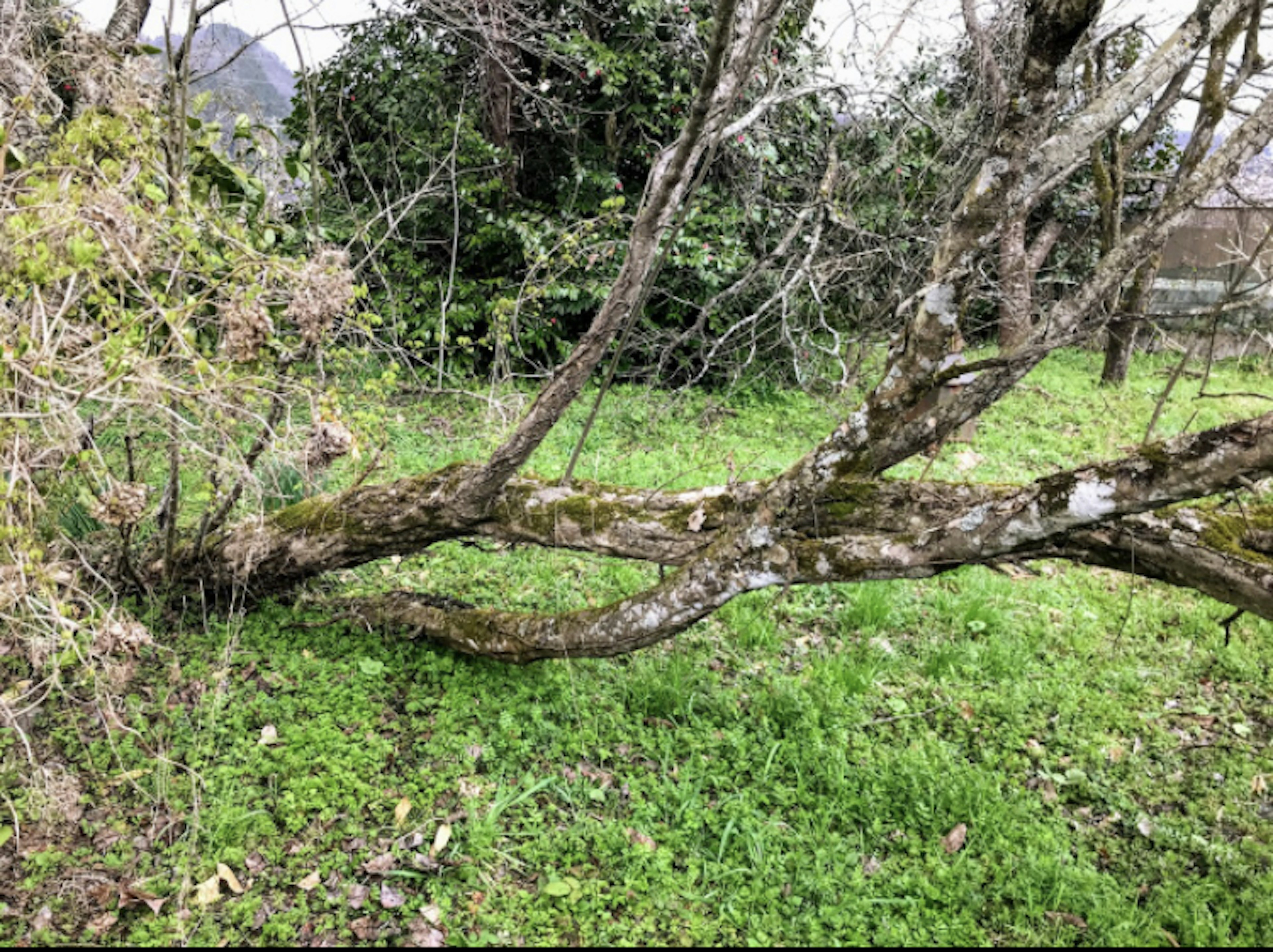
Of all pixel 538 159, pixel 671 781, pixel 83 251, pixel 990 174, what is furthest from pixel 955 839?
pixel 538 159

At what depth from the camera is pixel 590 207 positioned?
7.89 metres

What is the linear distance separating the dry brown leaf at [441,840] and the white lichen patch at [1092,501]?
2318 millimetres

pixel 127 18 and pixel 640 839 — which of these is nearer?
pixel 640 839

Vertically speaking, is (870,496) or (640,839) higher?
(870,496)

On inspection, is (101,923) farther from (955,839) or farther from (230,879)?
(955,839)

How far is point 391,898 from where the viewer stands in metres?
2.48

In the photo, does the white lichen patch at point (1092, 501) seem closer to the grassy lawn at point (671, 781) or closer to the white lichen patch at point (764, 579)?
the white lichen patch at point (764, 579)

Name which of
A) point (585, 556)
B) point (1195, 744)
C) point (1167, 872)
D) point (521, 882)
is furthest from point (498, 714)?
point (1195, 744)

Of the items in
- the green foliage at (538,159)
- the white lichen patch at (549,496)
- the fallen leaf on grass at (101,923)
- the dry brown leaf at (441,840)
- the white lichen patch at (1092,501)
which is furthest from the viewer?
the green foliage at (538,159)

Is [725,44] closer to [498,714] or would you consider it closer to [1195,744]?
[498,714]

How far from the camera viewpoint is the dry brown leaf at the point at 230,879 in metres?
2.46

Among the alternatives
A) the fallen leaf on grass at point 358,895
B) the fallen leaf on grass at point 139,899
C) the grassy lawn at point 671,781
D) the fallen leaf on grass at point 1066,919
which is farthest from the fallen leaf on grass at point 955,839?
the fallen leaf on grass at point 139,899

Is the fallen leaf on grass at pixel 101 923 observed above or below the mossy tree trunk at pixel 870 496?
below

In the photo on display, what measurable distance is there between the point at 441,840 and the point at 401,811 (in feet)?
0.65
